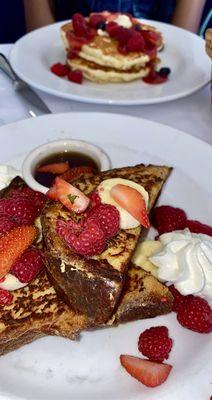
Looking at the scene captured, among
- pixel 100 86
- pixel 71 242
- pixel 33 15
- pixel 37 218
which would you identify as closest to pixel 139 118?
pixel 100 86

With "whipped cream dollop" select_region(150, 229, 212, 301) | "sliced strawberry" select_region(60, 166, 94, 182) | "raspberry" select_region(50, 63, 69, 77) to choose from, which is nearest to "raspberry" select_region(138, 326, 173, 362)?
"whipped cream dollop" select_region(150, 229, 212, 301)

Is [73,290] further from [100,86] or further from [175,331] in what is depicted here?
[100,86]

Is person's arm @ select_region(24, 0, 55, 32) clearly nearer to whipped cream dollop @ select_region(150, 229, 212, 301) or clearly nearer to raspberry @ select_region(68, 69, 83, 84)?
raspberry @ select_region(68, 69, 83, 84)

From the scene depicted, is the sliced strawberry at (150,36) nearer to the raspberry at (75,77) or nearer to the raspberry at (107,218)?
the raspberry at (75,77)

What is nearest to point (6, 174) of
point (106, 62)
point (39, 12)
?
point (106, 62)

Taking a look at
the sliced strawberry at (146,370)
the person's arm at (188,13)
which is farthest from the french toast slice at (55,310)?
the person's arm at (188,13)

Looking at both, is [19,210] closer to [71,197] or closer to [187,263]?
[71,197]
